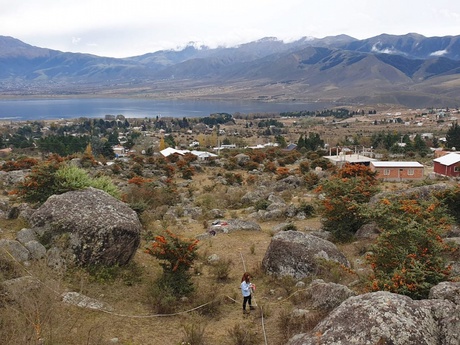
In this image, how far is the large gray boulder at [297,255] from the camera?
1034 centimetres

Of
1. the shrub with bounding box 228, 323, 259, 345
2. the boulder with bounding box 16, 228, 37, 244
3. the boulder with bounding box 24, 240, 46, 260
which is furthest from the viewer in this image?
the boulder with bounding box 16, 228, 37, 244

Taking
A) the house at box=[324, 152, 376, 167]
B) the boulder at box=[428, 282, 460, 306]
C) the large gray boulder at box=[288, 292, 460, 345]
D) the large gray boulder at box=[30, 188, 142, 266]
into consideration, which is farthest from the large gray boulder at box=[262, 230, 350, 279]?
the house at box=[324, 152, 376, 167]

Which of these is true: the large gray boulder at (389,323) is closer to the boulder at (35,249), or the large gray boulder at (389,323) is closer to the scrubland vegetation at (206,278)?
the scrubland vegetation at (206,278)

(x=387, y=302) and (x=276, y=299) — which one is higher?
(x=387, y=302)

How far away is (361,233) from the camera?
1409 cm

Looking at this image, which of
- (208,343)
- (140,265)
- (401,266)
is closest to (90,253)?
(140,265)

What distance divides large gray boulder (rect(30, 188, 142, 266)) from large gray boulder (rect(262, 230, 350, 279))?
3.43m

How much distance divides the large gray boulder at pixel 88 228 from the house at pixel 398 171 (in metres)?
27.1

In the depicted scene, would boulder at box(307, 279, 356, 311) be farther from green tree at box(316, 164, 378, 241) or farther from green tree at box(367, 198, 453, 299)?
green tree at box(316, 164, 378, 241)

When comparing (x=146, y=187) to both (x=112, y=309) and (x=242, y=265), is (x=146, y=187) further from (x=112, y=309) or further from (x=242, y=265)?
(x=112, y=309)

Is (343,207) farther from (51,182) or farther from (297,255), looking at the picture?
(51,182)

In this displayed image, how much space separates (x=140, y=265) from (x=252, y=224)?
6127 millimetres

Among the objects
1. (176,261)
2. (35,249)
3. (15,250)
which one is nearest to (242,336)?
(176,261)

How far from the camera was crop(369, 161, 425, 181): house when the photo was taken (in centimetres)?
3359
